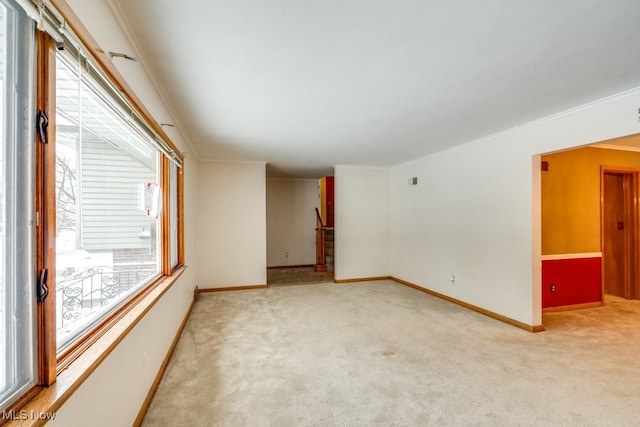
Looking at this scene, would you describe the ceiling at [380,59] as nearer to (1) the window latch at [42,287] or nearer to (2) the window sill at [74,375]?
(1) the window latch at [42,287]

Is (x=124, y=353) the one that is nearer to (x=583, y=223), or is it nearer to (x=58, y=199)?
(x=58, y=199)

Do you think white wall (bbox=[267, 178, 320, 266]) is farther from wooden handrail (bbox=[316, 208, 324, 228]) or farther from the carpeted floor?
the carpeted floor

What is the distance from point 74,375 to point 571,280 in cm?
514

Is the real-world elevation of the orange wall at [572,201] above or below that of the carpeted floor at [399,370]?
above

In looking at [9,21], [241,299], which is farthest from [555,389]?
[241,299]

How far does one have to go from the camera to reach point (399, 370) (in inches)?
90.7

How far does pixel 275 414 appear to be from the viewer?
180cm

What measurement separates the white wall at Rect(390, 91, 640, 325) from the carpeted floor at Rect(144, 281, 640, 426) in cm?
44

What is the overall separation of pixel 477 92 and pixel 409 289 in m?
3.57

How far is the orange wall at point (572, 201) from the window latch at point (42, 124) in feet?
15.5

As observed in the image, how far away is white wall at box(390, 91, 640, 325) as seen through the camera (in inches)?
106

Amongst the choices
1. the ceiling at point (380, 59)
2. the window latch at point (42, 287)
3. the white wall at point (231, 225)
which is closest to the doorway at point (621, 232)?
the ceiling at point (380, 59)

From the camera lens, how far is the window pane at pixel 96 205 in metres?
1.18

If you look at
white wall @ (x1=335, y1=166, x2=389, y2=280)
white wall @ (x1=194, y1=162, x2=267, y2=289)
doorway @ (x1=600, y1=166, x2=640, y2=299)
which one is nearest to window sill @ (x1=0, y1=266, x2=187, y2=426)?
white wall @ (x1=194, y1=162, x2=267, y2=289)
